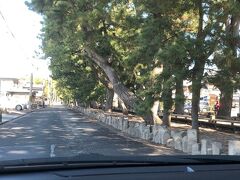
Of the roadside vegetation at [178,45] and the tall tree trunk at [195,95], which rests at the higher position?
the roadside vegetation at [178,45]

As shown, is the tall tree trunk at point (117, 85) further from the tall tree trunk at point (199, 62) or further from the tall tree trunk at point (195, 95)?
the tall tree trunk at point (199, 62)

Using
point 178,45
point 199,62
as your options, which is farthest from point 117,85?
point 178,45

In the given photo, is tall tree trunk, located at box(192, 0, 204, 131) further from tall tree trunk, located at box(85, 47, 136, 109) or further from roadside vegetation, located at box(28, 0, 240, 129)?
tall tree trunk, located at box(85, 47, 136, 109)

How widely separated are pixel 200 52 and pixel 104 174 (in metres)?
17.3

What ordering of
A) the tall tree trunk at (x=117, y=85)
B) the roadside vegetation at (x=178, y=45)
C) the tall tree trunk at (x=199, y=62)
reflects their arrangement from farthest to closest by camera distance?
the tall tree trunk at (x=117, y=85) < the tall tree trunk at (x=199, y=62) < the roadside vegetation at (x=178, y=45)

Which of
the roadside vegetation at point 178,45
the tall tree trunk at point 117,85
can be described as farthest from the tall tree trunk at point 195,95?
the tall tree trunk at point 117,85

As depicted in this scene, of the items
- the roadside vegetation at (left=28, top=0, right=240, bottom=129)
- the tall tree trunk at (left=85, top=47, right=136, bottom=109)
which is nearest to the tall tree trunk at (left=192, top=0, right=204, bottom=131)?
the roadside vegetation at (left=28, top=0, right=240, bottom=129)

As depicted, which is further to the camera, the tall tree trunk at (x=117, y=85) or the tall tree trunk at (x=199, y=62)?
the tall tree trunk at (x=117, y=85)

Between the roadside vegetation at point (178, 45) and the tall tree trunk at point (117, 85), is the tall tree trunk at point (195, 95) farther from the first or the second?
the tall tree trunk at point (117, 85)

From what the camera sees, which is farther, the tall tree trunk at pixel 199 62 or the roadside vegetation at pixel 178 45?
the tall tree trunk at pixel 199 62

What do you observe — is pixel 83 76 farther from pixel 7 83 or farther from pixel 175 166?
pixel 7 83

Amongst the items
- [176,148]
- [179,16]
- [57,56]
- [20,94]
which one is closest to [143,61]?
[179,16]

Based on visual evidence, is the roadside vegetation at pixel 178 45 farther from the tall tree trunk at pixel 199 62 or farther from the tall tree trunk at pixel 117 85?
the tall tree trunk at pixel 117 85

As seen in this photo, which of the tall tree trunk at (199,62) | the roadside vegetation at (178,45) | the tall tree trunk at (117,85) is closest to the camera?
the roadside vegetation at (178,45)
